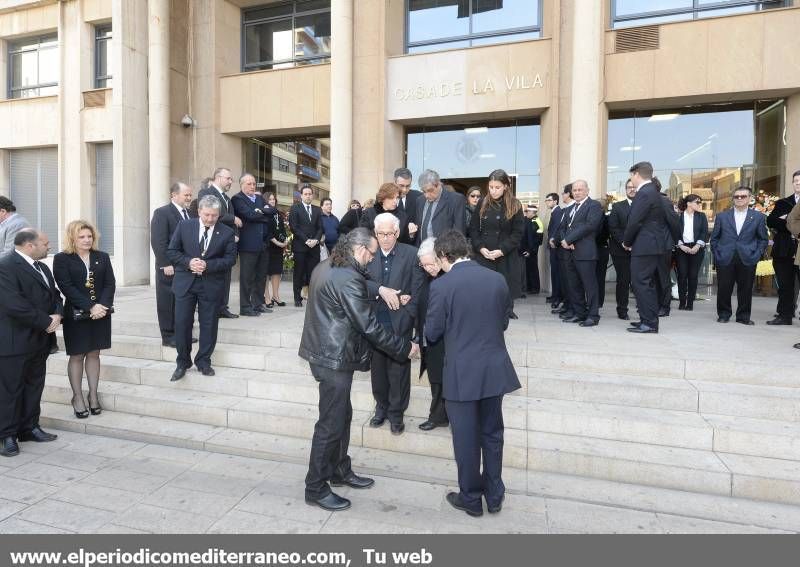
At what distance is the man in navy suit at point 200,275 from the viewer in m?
5.38

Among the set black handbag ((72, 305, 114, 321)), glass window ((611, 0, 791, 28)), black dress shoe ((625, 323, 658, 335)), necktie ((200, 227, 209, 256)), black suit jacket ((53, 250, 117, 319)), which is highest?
glass window ((611, 0, 791, 28))

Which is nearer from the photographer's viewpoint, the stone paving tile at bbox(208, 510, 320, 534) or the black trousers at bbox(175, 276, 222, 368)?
the stone paving tile at bbox(208, 510, 320, 534)

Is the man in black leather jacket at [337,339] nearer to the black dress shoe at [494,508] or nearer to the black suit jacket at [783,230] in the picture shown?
the black dress shoe at [494,508]

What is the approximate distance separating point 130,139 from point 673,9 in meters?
12.6

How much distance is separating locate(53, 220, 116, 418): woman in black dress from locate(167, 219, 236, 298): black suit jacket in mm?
670

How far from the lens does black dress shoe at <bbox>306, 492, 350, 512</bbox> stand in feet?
11.4

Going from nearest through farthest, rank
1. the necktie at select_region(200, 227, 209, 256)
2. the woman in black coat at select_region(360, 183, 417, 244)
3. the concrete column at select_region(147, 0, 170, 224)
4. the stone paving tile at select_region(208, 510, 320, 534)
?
the stone paving tile at select_region(208, 510, 320, 534) < the woman in black coat at select_region(360, 183, 417, 244) < the necktie at select_region(200, 227, 209, 256) < the concrete column at select_region(147, 0, 170, 224)

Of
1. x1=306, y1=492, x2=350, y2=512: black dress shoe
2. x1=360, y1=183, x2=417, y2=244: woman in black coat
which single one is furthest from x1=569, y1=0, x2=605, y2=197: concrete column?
x1=306, y1=492, x2=350, y2=512: black dress shoe

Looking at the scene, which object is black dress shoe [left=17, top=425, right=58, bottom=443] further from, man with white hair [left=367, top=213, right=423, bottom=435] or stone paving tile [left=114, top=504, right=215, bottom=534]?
man with white hair [left=367, top=213, right=423, bottom=435]

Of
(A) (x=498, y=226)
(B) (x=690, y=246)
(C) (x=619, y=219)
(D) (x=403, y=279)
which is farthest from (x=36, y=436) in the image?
(B) (x=690, y=246)

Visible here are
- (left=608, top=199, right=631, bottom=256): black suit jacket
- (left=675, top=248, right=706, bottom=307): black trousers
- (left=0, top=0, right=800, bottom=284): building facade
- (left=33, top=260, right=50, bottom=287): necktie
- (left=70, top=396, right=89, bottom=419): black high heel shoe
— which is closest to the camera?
(left=33, top=260, right=50, bottom=287): necktie

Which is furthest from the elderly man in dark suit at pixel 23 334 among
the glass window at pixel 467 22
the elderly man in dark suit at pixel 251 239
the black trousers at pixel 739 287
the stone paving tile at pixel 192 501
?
the glass window at pixel 467 22

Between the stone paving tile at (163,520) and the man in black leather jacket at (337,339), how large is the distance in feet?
2.40

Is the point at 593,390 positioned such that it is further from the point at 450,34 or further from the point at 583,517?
the point at 450,34
